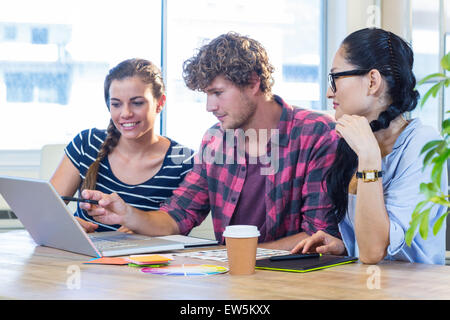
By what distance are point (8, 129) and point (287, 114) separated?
185 centimetres

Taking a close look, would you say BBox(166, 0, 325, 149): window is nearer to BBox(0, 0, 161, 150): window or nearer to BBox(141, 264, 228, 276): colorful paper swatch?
BBox(0, 0, 161, 150): window

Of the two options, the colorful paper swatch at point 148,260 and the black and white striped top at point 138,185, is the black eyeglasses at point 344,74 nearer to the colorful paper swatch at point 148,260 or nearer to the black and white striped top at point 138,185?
the colorful paper swatch at point 148,260

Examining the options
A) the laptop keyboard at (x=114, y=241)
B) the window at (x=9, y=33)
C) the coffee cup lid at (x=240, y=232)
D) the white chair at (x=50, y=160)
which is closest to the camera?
the coffee cup lid at (x=240, y=232)

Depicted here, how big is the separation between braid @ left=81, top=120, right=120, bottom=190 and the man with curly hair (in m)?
0.35

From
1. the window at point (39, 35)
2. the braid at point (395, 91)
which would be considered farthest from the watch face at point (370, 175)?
the window at point (39, 35)

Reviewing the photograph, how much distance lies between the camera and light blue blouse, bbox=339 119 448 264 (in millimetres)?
1484

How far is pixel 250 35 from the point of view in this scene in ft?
12.3

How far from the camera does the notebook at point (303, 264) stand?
50.6 inches

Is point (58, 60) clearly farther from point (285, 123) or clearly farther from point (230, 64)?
point (285, 123)

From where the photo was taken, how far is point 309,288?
3.64 ft

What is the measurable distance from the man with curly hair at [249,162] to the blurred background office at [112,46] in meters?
1.22

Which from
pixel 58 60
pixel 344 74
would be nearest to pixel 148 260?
pixel 344 74

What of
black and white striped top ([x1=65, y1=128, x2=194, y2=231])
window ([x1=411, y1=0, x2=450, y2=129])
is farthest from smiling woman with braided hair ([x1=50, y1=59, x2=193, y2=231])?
window ([x1=411, y1=0, x2=450, y2=129])

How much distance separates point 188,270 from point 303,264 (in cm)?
25
